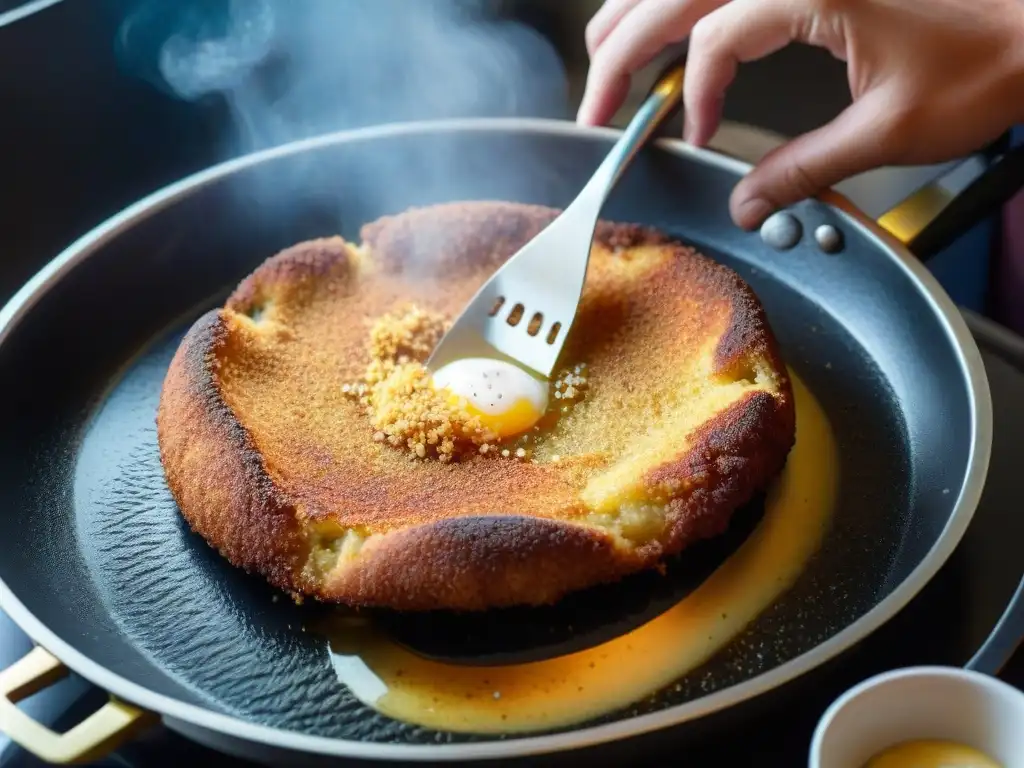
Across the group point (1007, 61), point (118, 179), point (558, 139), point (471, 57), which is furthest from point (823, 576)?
point (118, 179)

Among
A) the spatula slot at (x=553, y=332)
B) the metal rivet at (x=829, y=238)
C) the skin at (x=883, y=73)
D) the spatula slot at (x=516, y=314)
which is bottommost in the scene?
the metal rivet at (x=829, y=238)

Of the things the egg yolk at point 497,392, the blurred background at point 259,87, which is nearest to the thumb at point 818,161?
the egg yolk at point 497,392

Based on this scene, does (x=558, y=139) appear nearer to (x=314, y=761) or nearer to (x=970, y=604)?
(x=970, y=604)

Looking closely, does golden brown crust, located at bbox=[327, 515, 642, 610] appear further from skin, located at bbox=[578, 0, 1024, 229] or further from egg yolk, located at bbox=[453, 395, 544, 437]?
skin, located at bbox=[578, 0, 1024, 229]

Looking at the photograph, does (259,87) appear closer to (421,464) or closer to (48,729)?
(421,464)

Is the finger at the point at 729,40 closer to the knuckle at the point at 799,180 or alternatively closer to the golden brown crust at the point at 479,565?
the knuckle at the point at 799,180

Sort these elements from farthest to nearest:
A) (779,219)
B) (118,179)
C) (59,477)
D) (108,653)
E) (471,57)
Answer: (471,57) < (118,179) < (779,219) < (59,477) < (108,653)

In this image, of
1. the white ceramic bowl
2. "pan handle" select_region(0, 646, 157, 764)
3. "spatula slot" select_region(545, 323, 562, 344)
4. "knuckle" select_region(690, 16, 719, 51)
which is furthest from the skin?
"pan handle" select_region(0, 646, 157, 764)
